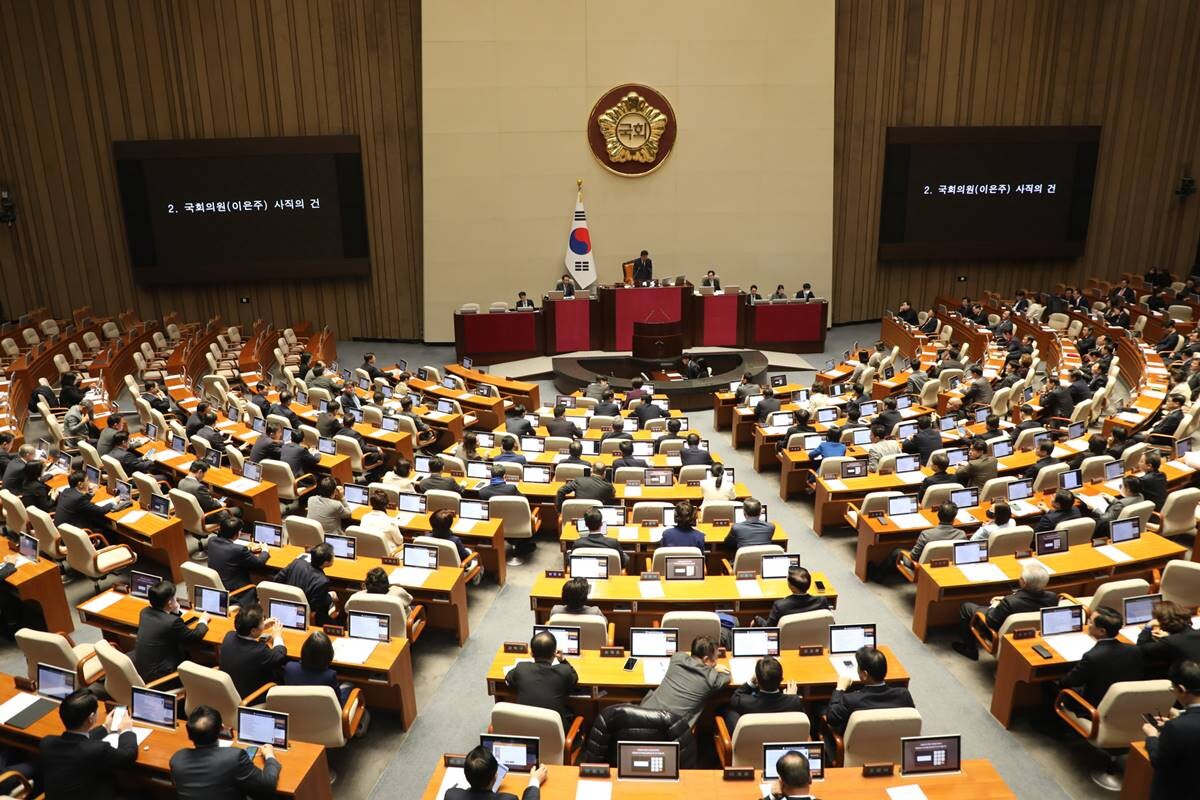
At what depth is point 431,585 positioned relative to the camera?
289 inches

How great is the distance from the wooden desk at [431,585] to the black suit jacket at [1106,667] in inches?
192

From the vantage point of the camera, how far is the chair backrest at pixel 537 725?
5.18 metres

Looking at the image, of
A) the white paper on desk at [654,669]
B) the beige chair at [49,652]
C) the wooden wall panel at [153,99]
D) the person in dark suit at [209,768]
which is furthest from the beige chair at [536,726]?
the wooden wall panel at [153,99]

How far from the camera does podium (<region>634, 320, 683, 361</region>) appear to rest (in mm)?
17844

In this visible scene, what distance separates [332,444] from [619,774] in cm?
752

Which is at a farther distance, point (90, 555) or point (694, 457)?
point (694, 457)

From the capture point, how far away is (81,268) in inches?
796

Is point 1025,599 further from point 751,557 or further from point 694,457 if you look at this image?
point 694,457

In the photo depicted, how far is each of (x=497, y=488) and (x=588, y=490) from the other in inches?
42.0

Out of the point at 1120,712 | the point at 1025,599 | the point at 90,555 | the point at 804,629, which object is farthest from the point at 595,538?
the point at 90,555

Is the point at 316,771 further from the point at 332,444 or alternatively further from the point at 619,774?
the point at 332,444

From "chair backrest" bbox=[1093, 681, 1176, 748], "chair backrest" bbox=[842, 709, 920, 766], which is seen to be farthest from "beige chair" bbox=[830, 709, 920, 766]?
"chair backrest" bbox=[1093, 681, 1176, 748]

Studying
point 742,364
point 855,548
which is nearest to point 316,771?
point 855,548

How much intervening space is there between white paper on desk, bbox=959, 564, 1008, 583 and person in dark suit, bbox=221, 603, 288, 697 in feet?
18.3
